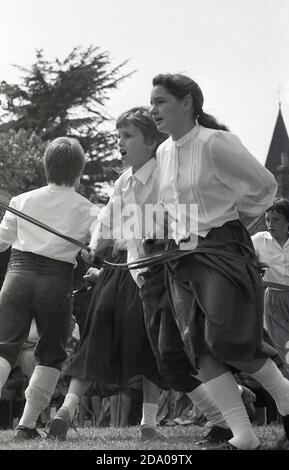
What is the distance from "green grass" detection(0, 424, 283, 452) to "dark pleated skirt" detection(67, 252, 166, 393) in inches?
14.7

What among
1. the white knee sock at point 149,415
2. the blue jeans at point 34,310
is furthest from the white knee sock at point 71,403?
the white knee sock at point 149,415

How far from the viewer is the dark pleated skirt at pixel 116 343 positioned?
573 centimetres

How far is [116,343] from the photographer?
229 inches

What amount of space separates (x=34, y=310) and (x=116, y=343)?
55cm

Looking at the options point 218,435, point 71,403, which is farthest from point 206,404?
point 71,403

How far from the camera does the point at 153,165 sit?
214 inches

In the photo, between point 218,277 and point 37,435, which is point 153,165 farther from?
point 37,435

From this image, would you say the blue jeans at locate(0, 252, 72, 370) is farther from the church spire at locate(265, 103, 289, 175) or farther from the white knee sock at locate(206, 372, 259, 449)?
the church spire at locate(265, 103, 289, 175)

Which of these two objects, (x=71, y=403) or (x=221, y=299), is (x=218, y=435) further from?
(x=221, y=299)

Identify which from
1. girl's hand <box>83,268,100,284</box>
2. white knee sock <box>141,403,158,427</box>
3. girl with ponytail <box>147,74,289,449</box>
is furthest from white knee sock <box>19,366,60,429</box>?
girl with ponytail <box>147,74,289,449</box>

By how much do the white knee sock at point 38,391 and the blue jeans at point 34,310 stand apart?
56mm

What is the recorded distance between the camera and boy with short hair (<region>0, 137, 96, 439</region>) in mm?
5648

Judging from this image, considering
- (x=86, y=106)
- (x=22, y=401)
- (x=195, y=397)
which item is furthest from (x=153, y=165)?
(x=86, y=106)

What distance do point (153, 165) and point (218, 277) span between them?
125 cm
